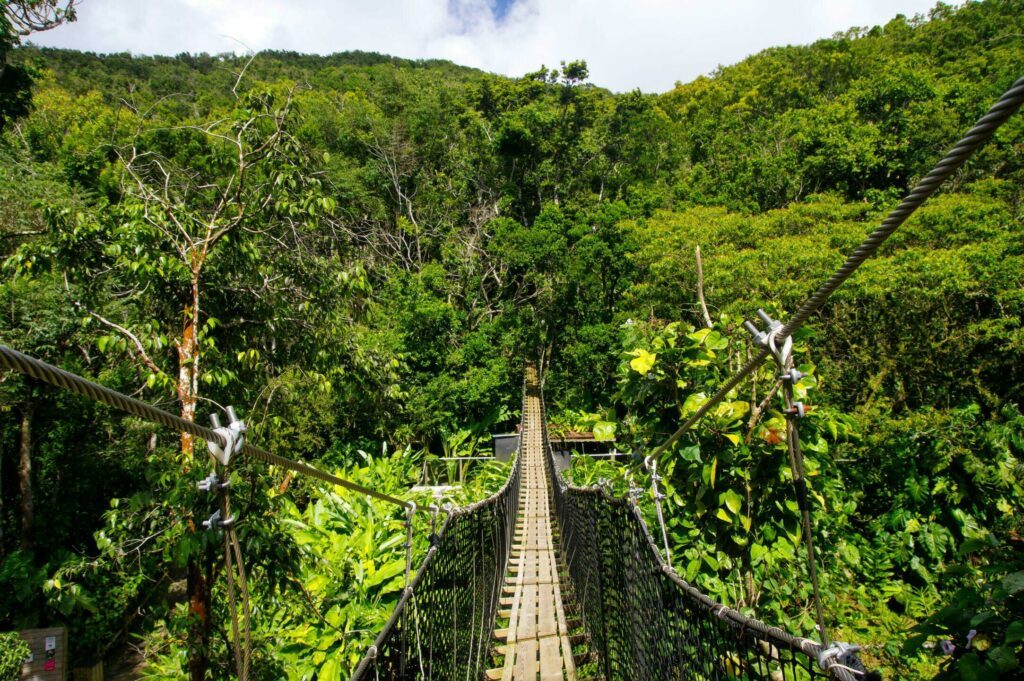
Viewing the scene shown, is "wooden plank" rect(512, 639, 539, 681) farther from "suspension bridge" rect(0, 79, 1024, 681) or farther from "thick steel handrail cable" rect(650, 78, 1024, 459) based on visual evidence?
"thick steel handrail cable" rect(650, 78, 1024, 459)

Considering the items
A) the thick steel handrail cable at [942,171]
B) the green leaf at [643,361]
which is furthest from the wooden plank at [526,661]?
the thick steel handrail cable at [942,171]

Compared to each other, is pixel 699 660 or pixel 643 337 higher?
pixel 643 337

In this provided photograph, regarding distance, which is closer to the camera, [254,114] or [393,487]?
[254,114]

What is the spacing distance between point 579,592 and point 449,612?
177 cm

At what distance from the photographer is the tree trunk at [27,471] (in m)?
6.26

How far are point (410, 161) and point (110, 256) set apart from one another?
15.7m

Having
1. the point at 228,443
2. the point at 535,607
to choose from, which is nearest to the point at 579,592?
the point at 535,607

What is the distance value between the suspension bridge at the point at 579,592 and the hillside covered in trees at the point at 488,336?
0.35 meters

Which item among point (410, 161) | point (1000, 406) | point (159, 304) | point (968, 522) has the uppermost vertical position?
point (410, 161)

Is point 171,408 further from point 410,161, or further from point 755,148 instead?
point 755,148

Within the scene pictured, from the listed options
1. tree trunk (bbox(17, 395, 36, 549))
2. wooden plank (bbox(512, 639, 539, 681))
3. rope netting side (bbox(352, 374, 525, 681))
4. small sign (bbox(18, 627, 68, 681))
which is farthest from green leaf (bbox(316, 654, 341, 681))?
tree trunk (bbox(17, 395, 36, 549))

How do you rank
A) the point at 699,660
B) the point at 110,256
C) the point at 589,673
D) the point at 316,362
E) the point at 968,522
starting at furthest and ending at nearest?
the point at 968,522, the point at 589,673, the point at 316,362, the point at 110,256, the point at 699,660

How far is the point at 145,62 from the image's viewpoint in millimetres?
34375

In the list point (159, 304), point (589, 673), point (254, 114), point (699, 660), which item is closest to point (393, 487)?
point (589, 673)
